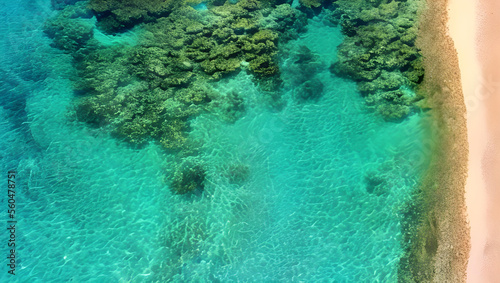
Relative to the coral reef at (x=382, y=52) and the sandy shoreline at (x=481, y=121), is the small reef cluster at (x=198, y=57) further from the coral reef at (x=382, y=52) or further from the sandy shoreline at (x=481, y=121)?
the sandy shoreline at (x=481, y=121)

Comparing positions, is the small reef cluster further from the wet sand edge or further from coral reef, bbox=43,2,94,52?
→ the wet sand edge

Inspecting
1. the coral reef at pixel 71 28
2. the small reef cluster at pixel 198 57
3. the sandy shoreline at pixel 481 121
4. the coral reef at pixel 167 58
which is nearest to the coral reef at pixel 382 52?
the small reef cluster at pixel 198 57

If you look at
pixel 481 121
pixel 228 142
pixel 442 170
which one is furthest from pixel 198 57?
pixel 481 121

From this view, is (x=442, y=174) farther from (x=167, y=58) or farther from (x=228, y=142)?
(x=167, y=58)

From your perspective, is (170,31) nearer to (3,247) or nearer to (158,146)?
(158,146)

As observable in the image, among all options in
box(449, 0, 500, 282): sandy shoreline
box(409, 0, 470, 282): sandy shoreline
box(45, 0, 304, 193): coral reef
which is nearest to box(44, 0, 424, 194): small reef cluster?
box(45, 0, 304, 193): coral reef
